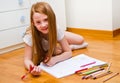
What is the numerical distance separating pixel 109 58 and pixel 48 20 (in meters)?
0.49

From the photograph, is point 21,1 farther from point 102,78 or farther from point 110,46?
point 102,78

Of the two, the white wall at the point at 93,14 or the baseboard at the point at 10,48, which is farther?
the white wall at the point at 93,14

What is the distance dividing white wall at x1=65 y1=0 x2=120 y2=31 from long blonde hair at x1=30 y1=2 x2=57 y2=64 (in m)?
Result: 0.86

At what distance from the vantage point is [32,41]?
1323 mm

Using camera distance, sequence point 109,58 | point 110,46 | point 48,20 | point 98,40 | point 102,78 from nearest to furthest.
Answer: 1. point 102,78
2. point 48,20
3. point 109,58
4. point 110,46
5. point 98,40

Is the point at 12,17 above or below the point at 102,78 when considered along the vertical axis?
above

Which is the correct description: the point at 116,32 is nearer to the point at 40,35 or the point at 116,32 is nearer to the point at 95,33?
the point at 95,33

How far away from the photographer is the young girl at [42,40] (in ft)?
4.09

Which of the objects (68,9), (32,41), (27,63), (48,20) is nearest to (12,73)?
(27,63)

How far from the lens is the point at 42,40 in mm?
1404

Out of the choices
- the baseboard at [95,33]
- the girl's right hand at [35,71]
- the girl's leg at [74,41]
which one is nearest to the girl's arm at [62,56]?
the girl's right hand at [35,71]

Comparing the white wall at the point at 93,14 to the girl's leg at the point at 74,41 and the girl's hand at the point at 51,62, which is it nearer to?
the girl's leg at the point at 74,41

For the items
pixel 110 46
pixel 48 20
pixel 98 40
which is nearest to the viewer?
pixel 48 20

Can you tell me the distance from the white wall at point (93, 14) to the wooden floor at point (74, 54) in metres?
0.14
